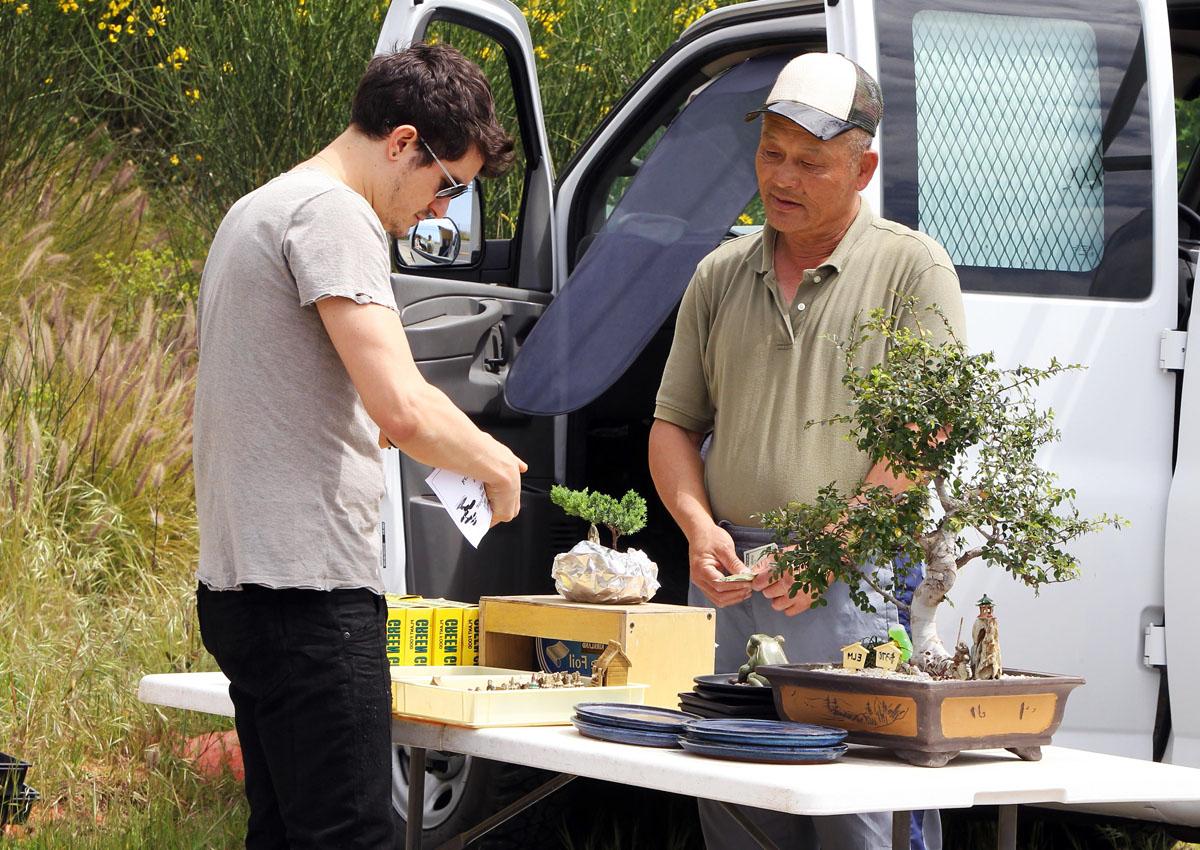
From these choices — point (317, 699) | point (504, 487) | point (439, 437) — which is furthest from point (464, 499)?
point (317, 699)

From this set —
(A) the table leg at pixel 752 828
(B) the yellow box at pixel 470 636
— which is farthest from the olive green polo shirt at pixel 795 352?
(A) the table leg at pixel 752 828

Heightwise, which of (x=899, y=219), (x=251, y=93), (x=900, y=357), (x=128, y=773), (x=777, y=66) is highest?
(x=251, y=93)

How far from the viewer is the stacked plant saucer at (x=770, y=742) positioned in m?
2.54

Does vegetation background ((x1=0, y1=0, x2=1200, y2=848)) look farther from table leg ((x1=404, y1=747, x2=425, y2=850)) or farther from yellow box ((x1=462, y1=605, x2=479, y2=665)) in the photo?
yellow box ((x1=462, y1=605, x2=479, y2=665))

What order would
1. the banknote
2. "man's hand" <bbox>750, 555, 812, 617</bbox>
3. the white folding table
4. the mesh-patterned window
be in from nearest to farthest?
the white folding table, the banknote, "man's hand" <bbox>750, 555, 812, 617</bbox>, the mesh-patterned window

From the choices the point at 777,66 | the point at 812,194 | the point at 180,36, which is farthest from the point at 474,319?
the point at 180,36

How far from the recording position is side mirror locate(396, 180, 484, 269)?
4.87m

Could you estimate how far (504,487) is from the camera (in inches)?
112

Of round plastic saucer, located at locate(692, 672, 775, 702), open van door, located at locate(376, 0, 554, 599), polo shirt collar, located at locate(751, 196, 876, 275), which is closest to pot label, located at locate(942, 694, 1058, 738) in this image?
round plastic saucer, located at locate(692, 672, 775, 702)

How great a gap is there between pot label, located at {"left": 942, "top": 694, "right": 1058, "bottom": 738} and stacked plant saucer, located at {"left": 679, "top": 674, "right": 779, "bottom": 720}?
1.15 feet

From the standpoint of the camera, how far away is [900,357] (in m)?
2.70

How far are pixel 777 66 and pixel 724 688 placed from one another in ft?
7.46

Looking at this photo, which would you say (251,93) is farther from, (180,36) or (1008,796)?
(1008,796)

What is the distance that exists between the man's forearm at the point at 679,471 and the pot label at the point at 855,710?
2.60ft
